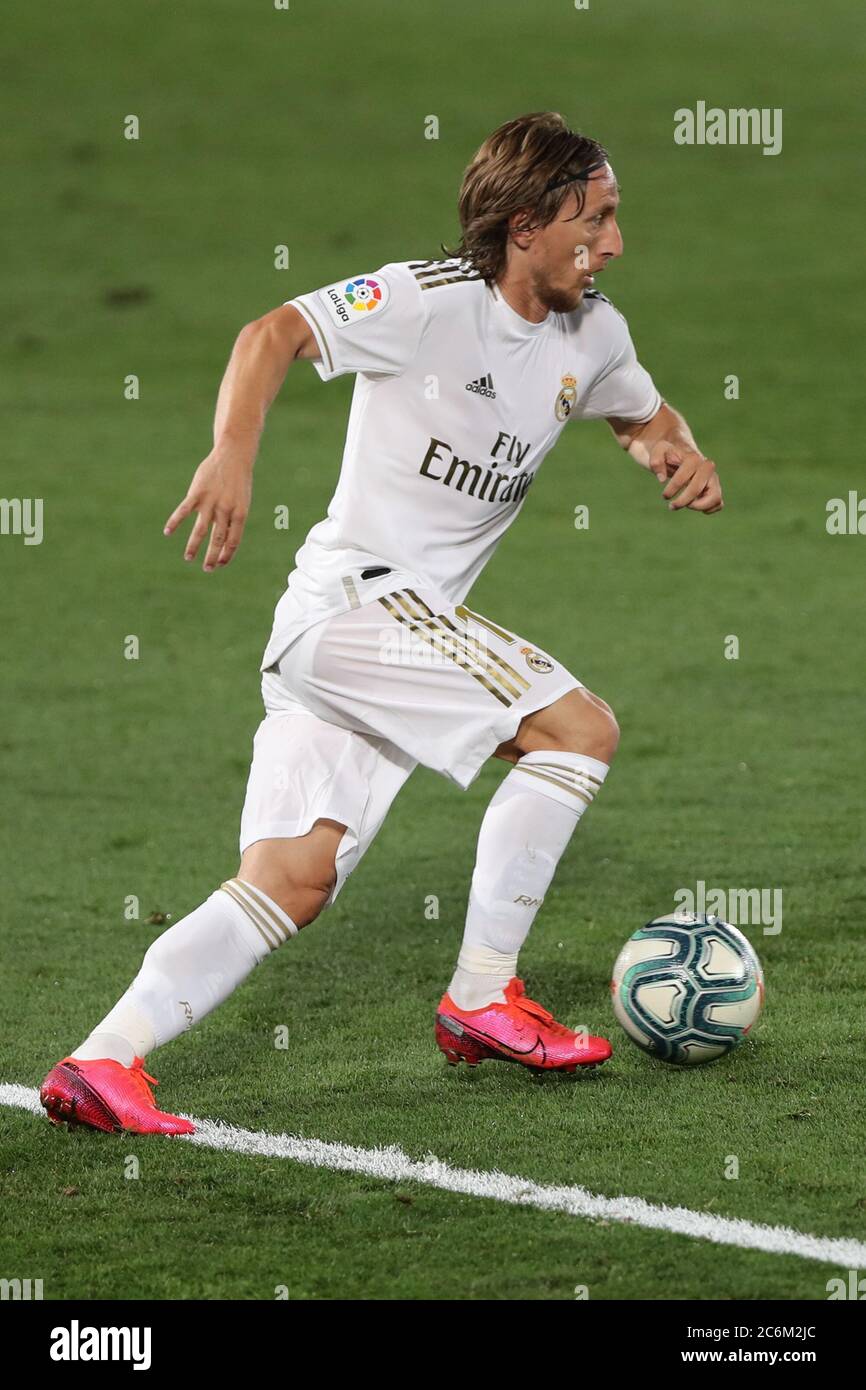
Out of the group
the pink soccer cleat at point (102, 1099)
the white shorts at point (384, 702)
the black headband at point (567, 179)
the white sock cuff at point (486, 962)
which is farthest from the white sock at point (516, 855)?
A: the black headband at point (567, 179)

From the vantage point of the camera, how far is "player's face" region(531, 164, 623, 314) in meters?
4.88

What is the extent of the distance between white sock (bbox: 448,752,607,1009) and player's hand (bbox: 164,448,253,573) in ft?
3.63

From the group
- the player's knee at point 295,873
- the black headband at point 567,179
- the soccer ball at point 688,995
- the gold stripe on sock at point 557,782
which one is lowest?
the soccer ball at point 688,995

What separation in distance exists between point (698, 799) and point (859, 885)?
160 centimetres

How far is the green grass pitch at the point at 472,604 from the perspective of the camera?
4.25 m

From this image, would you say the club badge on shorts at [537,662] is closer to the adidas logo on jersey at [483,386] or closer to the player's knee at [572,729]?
Result: the player's knee at [572,729]

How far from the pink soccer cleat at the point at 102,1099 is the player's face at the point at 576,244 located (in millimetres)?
2208

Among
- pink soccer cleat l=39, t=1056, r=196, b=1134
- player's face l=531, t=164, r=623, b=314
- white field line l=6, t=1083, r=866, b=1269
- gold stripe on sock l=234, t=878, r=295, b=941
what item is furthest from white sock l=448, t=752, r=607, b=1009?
player's face l=531, t=164, r=623, b=314

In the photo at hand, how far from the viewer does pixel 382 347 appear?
4715mm

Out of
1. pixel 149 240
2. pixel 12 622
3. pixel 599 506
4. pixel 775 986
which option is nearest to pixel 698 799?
pixel 775 986

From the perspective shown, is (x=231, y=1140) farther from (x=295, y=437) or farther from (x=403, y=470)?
(x=295, y=437)

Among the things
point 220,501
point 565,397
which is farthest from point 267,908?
point 565,397

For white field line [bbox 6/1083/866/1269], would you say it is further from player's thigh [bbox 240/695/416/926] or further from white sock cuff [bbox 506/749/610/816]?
white sock cuff [bbox 506/749/610/816]

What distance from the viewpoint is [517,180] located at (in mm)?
4848
